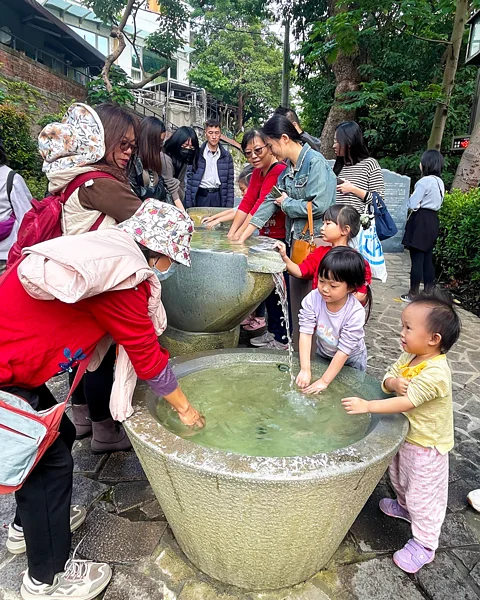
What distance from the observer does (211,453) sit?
1.60m

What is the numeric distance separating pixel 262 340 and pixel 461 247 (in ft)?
13.4

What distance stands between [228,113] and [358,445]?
30.0 m

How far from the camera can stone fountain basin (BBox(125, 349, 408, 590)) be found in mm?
A: 1507

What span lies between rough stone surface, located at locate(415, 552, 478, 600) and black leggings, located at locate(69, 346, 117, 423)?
188 cm

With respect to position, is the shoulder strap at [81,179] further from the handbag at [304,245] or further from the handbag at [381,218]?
the handbag at [381,218]

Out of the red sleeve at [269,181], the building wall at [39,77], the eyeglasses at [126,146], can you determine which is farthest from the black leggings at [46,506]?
the building wall at [39,77]

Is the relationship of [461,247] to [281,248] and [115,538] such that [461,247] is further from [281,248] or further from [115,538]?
[115,538]

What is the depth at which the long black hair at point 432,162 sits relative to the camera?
5879mm

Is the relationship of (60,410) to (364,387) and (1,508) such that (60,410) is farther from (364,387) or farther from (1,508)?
(364,387)

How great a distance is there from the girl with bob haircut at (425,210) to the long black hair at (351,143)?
2.75 meters

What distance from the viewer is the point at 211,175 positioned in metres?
5.82

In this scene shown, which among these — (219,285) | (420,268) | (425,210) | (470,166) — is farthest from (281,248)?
(470,166)

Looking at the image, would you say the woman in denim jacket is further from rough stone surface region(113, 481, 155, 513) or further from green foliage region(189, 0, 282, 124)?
green foliage region(189, 0, 282, 124)

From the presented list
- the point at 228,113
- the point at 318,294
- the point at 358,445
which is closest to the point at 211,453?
the point at 358,445
